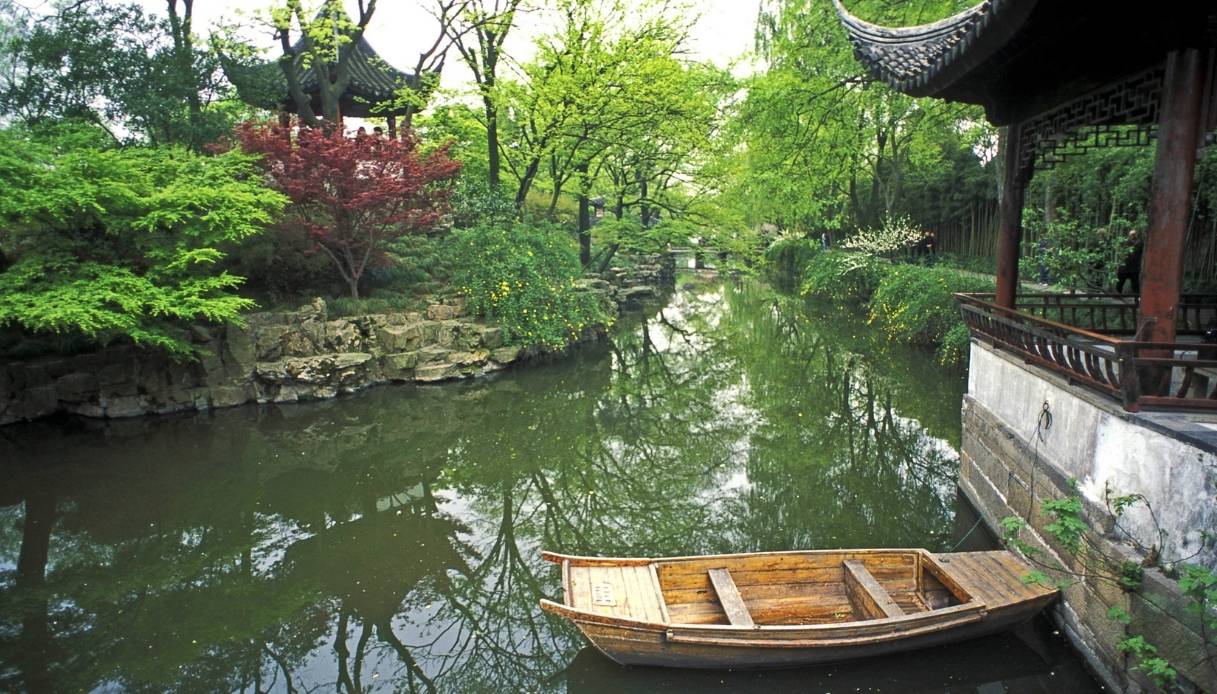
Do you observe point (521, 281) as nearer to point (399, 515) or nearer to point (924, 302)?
point (399, 515)

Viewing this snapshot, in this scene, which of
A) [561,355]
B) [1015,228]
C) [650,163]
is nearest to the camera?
[1015,228]

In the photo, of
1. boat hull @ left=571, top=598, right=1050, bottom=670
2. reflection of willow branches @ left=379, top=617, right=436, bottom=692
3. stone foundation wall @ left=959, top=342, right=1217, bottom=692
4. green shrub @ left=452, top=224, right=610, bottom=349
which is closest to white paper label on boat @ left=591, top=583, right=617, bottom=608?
boat hull @ left=571, top=598, right=1050, bottom=670

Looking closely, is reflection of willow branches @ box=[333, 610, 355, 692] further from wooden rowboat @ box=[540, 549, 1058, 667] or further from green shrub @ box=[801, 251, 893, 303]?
green shrub @ box=[801, 251, 893, 303]

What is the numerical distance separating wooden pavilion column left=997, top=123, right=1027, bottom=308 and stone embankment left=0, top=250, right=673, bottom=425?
9.12 metres

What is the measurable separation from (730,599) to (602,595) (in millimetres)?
906

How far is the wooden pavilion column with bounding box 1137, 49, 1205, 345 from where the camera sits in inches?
154

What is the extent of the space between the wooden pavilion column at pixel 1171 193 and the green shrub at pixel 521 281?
34.9ft

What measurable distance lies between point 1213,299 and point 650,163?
13996mm

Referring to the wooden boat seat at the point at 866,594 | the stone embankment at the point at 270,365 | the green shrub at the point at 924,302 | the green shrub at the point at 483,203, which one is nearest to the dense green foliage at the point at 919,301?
the green shrub at the point at 924,302

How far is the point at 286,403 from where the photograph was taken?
37.0ft

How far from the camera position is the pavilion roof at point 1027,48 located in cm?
402

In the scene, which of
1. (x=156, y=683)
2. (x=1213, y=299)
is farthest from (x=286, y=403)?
(x=1213, y=299)

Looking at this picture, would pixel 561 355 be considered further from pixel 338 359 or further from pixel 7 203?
pixel 7 203

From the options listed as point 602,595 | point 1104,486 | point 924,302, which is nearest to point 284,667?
point 602,595
